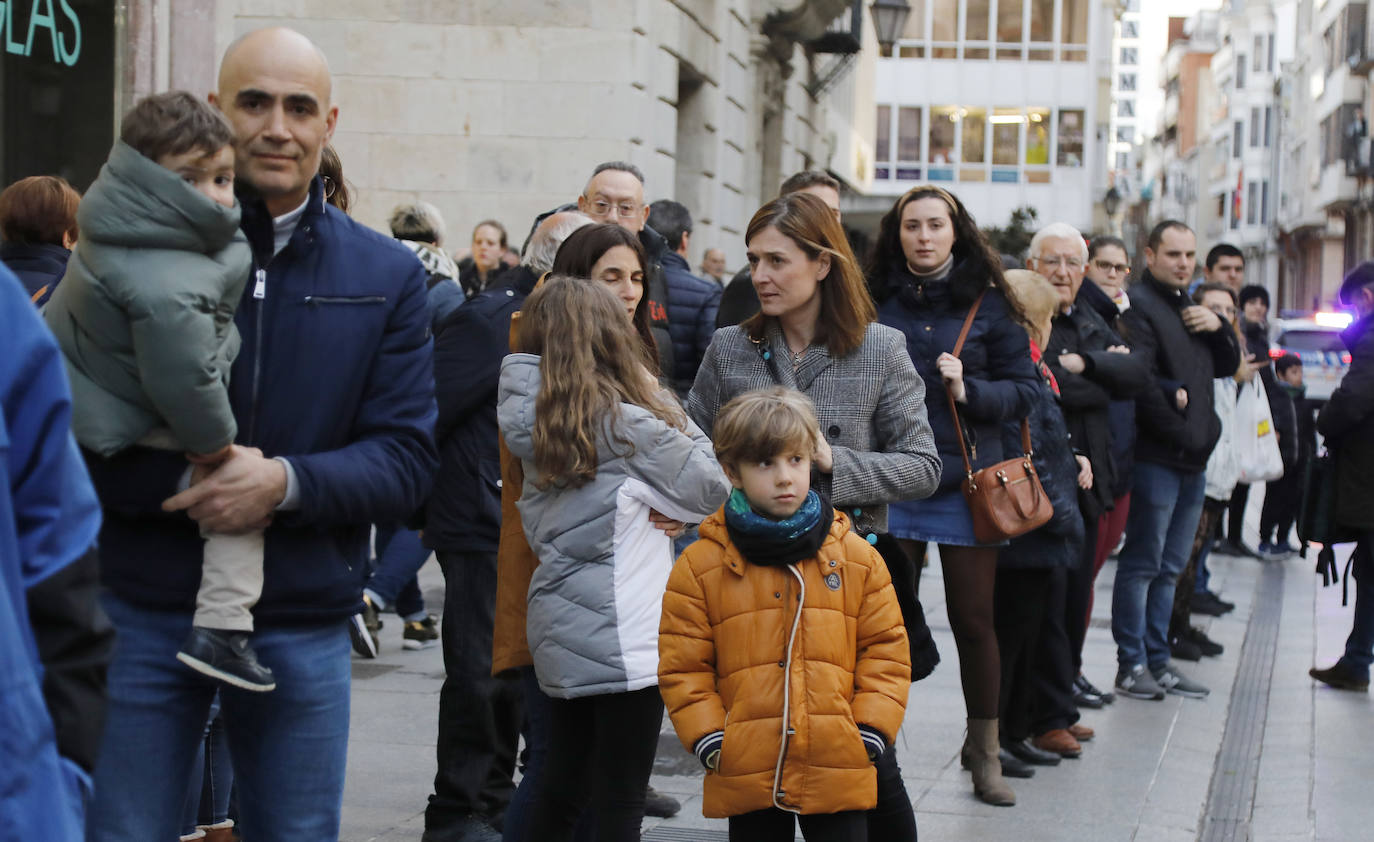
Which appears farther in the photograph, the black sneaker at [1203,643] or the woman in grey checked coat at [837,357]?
the black sneaker at [1203,643]

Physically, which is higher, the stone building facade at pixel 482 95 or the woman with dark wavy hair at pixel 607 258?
the stone building facade at pixel 482 95

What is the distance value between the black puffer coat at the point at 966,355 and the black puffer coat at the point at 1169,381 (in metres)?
2.35

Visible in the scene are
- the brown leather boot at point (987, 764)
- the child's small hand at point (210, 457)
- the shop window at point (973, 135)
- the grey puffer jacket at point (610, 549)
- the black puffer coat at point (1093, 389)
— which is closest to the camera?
the child's small hand at point (210, 457)

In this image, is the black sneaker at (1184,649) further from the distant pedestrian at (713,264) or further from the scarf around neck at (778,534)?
the distant pedestrian at (713,264)

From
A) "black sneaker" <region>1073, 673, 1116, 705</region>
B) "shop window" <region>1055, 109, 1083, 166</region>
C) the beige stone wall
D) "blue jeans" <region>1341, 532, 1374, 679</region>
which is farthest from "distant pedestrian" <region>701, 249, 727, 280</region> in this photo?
"shop window" <region>1055, 109, 1083, 166</region>

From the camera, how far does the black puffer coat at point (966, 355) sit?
236 inches

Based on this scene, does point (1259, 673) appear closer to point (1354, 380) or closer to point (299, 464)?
point (1354, 380)

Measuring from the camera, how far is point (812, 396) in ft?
16.2

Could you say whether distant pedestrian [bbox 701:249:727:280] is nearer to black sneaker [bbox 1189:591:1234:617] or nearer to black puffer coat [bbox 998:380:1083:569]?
black sneaker [bbox 1189:591:1234:617]

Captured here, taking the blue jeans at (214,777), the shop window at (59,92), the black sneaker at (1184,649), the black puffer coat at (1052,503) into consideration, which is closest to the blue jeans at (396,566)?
the shop window at (59,92)

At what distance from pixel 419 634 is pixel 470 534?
12.6 feet

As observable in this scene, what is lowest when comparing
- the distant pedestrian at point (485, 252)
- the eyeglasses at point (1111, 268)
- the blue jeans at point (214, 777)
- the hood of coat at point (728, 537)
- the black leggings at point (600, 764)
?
the blue jeans at point (214, 777)

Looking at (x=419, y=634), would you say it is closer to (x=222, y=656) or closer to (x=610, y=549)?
(x=610, y=549)

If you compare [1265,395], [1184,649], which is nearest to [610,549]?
[1184,649]
